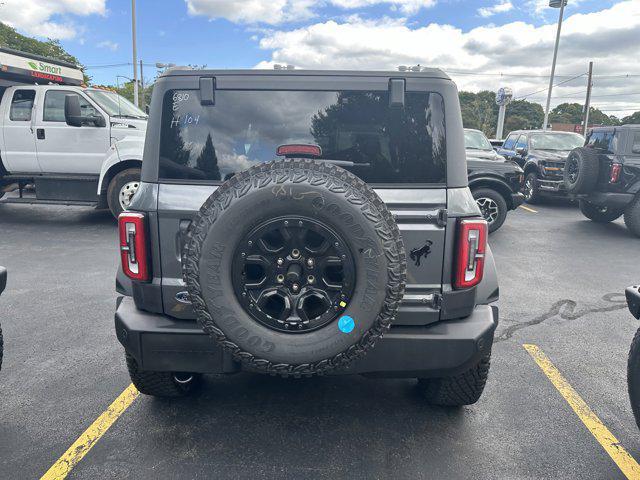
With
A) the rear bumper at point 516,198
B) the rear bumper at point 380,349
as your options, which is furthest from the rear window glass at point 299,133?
A: the rear bumper at point 516,198

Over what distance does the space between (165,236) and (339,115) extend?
1.09m

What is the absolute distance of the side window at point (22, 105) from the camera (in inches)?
330

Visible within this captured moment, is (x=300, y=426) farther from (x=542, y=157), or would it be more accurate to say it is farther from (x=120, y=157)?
(x=542, y=157)

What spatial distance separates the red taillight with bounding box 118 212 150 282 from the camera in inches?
96.1

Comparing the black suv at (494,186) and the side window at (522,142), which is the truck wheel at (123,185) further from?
the side window at (522,142)

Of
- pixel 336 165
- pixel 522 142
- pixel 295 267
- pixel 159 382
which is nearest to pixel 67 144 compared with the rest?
pixel 159 382

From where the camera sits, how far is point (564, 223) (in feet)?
32.9

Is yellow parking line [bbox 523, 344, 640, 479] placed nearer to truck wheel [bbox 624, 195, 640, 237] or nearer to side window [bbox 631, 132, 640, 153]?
truck wheel [bbox 624, 195, 640, 237]

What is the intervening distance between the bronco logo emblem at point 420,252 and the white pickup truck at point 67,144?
6687mm

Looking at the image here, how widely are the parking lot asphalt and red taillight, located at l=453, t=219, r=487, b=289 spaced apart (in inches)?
38.1

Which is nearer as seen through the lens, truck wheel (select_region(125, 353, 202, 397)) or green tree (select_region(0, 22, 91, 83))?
truck wheel (select_region(125, 353, 202, 397))

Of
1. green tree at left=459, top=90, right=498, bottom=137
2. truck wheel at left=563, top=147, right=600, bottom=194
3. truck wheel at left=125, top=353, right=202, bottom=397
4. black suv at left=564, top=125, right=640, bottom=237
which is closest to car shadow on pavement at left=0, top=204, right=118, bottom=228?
truck wheel at left=125, top=353, right=202, bottom=397

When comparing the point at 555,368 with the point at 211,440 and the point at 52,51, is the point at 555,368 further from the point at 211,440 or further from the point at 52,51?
the point at 52,51

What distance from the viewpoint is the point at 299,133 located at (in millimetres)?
2469
